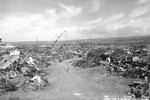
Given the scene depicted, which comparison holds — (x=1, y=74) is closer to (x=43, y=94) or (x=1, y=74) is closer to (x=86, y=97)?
(x=43, y=94)

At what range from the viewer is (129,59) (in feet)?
69.8

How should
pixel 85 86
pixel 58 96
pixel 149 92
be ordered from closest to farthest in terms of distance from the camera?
pixel 149 92
pixel 58 96
pixel 85 86

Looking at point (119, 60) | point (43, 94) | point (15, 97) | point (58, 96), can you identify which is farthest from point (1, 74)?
point (119, 60)

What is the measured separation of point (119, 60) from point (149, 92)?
12.3m

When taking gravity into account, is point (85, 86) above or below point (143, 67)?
below

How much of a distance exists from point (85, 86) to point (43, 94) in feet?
14.5

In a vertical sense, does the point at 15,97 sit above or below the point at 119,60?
below

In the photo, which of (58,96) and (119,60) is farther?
(119,60)

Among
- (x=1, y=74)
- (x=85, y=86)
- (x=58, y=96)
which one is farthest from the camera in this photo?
(x=1, y=74)

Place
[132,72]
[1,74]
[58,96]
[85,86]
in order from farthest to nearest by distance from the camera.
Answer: [132,72]
[1,74]
[85,86]
[58,96]

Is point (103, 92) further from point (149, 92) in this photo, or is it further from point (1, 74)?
point (1, 74)

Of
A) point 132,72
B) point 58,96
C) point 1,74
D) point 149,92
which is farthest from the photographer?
point 132,72

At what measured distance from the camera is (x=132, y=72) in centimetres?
1745

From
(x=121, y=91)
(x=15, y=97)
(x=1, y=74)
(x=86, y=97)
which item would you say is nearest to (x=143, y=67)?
(x=121, y=91)
